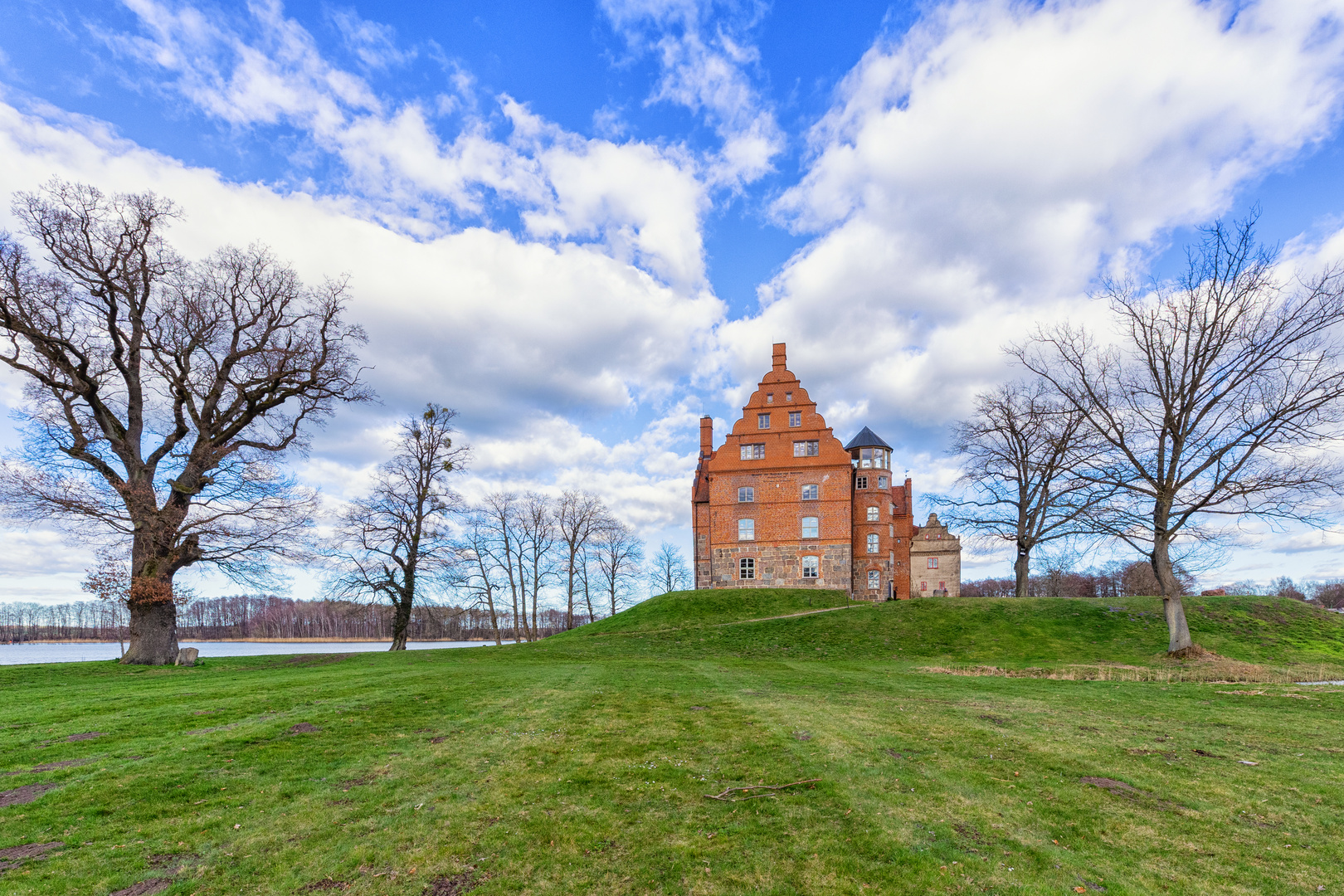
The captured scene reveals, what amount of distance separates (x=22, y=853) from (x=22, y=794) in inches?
74.0

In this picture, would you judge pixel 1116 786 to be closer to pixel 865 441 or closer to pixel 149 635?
pixel 149 635

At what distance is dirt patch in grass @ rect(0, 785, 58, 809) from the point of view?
5.71 meters

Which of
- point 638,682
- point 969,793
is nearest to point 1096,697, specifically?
point 969,793

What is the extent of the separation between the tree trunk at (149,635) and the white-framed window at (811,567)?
114ft

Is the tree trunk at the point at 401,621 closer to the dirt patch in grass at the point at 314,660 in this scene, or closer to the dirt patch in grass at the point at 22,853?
the dirt patch in grass at the point at 314,660

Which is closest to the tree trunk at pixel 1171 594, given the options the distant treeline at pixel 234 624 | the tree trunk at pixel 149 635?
the tree trunk at pixel 149 635

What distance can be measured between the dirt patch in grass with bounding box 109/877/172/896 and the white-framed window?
129 feet

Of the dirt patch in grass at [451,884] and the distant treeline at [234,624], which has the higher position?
the dirt patch in grass at [451,884]

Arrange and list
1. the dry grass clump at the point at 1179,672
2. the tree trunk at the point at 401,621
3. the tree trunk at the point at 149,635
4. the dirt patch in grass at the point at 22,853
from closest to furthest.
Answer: the dirt patch in grass at the point at 22,853, the dry grass clump at the point at 1179,672, the tree trunk at the point at 149,635, the tree trunk at the point at 401,621

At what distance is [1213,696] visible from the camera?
1301cm

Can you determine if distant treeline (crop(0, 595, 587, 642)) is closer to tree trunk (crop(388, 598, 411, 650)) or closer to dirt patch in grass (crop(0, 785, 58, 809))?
tree trunk (crop(388, 598, 411, 650))

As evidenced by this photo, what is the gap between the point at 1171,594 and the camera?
19.8 metres

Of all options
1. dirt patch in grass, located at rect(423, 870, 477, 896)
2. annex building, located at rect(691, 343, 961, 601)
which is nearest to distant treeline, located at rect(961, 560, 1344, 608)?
annex building, located at rect(691, 343, 961, 601)

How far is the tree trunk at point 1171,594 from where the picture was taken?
65.0 ft
